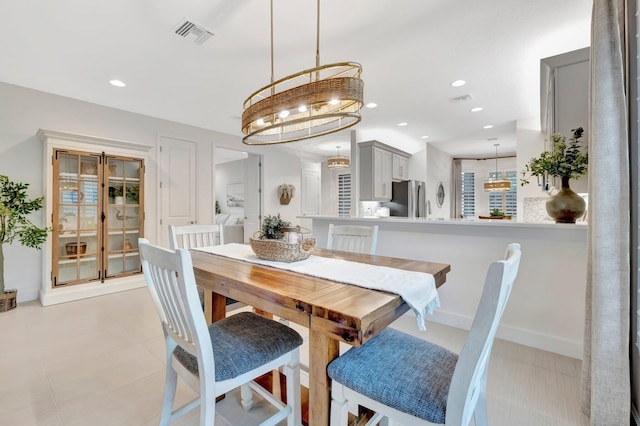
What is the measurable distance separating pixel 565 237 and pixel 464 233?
72 cm

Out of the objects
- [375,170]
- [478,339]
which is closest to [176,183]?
[375,170]

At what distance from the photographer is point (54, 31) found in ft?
7.60

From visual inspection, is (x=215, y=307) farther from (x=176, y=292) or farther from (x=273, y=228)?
(x=176, y=292)

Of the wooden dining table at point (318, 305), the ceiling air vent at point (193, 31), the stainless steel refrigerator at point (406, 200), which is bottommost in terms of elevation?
the wooden dining table at point (318, 305)

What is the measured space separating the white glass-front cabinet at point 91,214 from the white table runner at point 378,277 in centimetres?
286

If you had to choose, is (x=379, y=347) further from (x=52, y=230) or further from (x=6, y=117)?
(x=6, y=117)

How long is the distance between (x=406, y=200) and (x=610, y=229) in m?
4.47

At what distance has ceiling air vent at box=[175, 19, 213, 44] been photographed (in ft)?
7.29

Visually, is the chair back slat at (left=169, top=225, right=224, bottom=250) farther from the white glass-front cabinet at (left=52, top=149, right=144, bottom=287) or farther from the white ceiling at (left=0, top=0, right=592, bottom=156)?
the white glass-front cabinet at (left=52, top=149, right=144, bottom=287)

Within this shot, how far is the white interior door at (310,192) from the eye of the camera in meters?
6.86

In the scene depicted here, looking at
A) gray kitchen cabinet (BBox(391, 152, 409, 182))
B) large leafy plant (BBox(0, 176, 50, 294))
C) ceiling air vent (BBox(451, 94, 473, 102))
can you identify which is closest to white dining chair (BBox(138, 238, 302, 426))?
large leafy plant (BBox(0, 176, 50, 294))

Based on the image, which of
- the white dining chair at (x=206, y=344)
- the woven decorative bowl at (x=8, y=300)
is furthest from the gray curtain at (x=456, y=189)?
the woven decorative bowl at (x=8, y=300)

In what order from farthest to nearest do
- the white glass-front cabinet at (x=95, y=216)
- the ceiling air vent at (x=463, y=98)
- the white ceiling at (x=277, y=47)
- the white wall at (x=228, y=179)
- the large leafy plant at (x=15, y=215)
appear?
the white wall at (x=228, y=179) → the ceiling air vent at (x=463, y=98) → the white glass-front cabinet at (x=95, y=216) → the large leafy plant at (x=15, y=215) → the white ceiling at (x=277, y=47)

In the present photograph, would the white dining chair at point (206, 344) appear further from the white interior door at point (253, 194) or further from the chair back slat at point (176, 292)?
the white interior door at point (253, 194)
